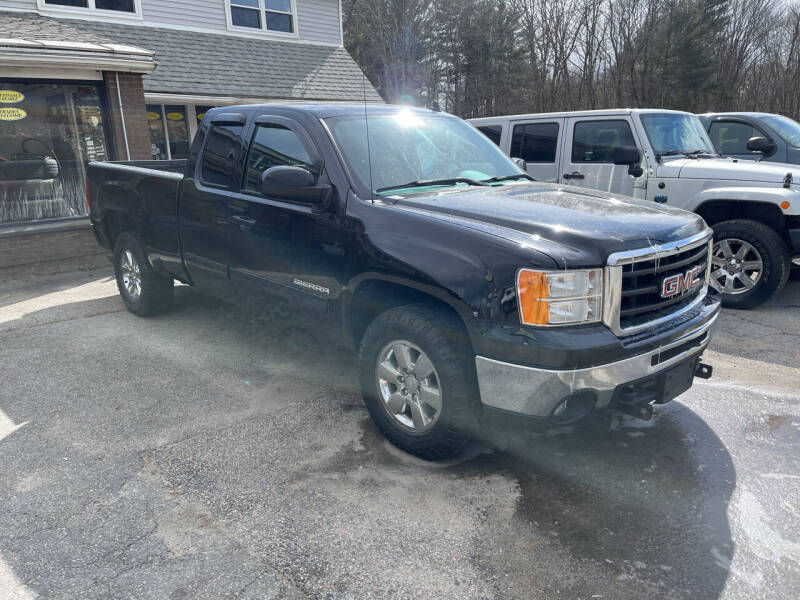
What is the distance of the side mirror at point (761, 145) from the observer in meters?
8.00

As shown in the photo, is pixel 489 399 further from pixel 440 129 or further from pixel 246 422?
pixel 440 129

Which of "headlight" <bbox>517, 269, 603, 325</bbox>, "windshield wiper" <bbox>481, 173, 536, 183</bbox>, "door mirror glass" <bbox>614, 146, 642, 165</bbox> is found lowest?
"headlight" <bbox>517, 269, 603, 325</bbox>

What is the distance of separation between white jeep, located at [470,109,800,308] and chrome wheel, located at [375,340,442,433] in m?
4.60

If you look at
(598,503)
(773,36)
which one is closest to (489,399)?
(598,503)

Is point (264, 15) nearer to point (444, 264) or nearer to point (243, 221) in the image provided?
point (243, 221)

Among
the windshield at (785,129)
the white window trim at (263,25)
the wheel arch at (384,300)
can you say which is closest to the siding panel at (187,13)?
the white window trim at (263,25)

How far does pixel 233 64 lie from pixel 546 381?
14.4 m

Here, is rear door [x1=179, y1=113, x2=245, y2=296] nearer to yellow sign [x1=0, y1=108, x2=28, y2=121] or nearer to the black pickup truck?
the black pickup truck

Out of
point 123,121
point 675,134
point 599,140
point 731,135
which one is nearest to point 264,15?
point 123,121

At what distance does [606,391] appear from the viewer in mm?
2822

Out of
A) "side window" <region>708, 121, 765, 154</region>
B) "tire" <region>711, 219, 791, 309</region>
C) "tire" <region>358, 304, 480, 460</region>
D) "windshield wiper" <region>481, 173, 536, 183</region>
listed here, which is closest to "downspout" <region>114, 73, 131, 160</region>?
"windshield wiper" <region>481, 173, 536, 183</region>

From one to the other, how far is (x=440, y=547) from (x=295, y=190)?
2125mm

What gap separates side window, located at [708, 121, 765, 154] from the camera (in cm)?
864

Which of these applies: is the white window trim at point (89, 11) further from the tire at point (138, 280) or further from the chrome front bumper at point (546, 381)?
the chrome front bumper at point (546, 381)
